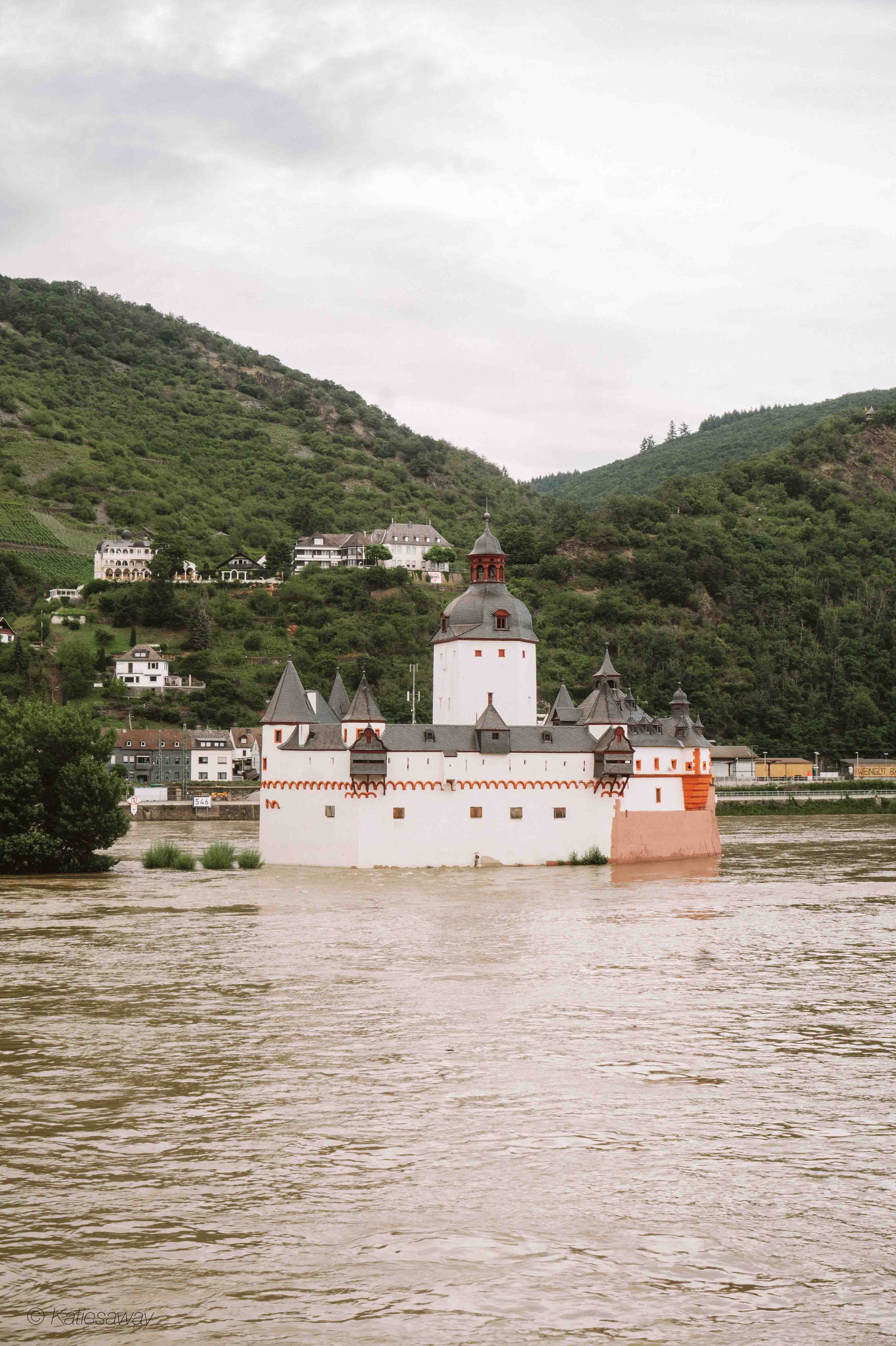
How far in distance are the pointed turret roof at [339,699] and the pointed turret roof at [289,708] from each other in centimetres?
420

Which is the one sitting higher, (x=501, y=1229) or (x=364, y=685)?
(x=364, y=685)

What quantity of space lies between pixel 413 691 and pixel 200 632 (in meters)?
32.5

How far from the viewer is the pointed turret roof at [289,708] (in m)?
47.6

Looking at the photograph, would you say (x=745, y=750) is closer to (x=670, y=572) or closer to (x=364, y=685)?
(x=670, y=572)

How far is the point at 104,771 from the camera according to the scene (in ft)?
145

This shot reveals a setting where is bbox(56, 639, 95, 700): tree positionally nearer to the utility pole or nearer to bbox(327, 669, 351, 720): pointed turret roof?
the utility pole

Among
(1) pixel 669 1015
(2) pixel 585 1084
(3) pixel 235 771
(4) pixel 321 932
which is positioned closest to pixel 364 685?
(4) pixel 321 932

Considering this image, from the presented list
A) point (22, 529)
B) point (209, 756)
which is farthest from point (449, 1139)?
point (22, 529)

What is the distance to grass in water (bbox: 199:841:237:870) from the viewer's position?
45625 millimetres

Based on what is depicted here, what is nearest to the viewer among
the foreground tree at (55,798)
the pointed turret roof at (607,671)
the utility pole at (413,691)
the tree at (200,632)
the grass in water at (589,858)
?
the foreground tree at (55,798)

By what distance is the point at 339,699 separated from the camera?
178 ft

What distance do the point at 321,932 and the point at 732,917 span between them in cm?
1009

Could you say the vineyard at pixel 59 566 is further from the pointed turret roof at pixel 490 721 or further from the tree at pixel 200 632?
the pointed turret roof at pixel 490 721

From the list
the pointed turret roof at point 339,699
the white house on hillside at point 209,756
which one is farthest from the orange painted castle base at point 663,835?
the white house on hillside at point 209,756
